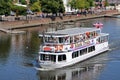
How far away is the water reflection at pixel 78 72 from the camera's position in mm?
37125

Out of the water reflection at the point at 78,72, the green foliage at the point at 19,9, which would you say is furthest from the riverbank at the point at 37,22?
the water reflection at the point at 78,72

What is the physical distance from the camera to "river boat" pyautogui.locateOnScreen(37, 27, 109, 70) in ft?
128

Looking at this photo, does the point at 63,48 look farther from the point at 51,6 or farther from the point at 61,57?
the point at 51,6

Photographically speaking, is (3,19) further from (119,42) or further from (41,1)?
(119,42)

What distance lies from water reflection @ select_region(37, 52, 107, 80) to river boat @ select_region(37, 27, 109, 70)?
2.13ft

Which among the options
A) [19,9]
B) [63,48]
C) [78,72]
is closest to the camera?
[78,72]

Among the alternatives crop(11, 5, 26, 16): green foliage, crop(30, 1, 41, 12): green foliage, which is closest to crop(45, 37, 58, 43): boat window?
crop(11, 5, 26, 16): green foliage

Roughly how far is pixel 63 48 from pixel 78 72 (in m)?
2.70

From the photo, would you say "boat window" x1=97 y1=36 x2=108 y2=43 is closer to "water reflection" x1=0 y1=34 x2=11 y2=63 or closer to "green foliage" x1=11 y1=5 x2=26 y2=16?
"water reflection" x1=0 y1=34 x2=11 y2=63

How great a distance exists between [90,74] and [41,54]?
15.9 ft

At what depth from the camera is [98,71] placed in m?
39.2

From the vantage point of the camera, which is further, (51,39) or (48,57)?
(51,39)

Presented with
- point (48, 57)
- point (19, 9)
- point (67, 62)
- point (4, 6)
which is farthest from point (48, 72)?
point (19, 9)

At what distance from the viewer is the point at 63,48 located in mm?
39688
